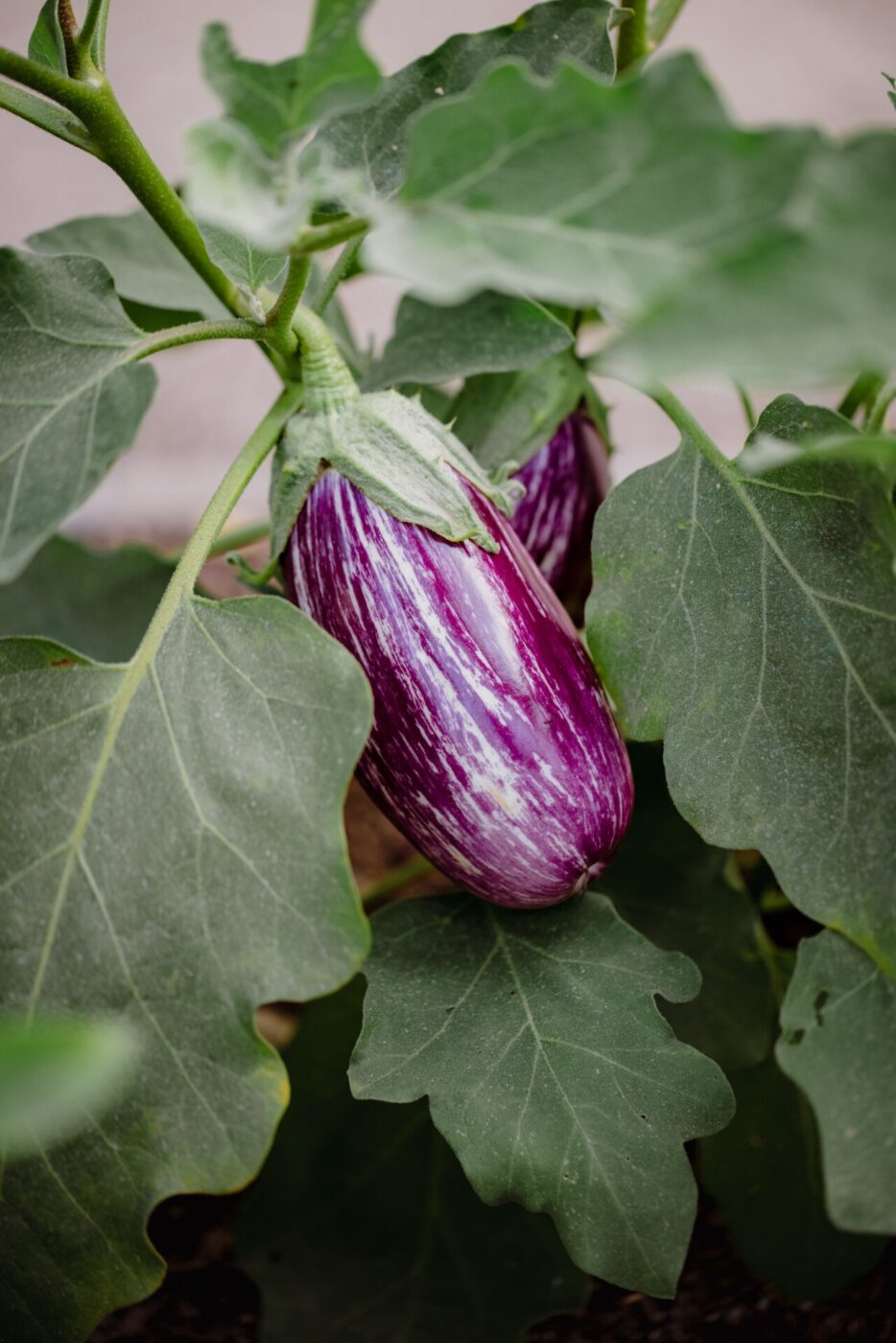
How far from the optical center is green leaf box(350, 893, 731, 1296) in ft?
1.29

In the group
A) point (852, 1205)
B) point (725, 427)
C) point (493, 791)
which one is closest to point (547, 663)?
point (493, 791)

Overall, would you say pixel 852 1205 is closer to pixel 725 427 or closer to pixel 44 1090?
pixel 44 1090

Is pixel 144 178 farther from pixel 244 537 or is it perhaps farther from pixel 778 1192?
pixel 778 1192

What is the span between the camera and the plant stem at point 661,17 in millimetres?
519

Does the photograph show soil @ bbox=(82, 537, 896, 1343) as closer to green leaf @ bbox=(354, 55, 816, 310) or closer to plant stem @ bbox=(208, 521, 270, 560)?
plant stem @ bbox=(208, 521, 270, 560)

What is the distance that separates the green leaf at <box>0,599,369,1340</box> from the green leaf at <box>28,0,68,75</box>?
208 millimetres

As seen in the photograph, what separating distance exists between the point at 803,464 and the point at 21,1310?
37 centimetres

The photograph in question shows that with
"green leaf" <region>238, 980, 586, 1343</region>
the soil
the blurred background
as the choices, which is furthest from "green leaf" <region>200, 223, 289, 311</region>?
the blurred background

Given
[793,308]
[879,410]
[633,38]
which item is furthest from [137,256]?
[793,308]

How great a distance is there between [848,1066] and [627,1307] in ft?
0.87

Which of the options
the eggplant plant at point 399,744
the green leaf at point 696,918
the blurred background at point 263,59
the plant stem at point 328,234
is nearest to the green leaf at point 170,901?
the eggplant plant at point 399,744

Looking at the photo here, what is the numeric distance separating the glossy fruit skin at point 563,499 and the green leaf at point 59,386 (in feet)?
0.59

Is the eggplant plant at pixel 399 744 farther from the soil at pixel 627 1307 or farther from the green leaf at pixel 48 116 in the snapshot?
the soil at pixel 627 1307

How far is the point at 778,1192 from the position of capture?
55 centimetres
